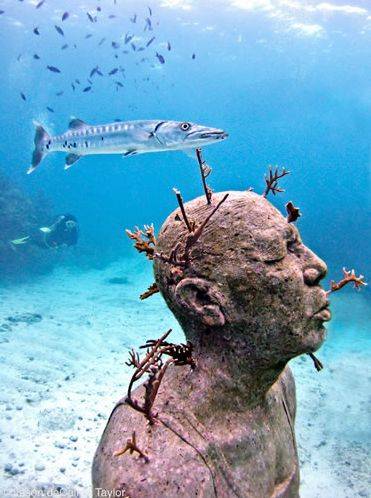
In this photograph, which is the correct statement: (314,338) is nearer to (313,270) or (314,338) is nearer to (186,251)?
(313,270)

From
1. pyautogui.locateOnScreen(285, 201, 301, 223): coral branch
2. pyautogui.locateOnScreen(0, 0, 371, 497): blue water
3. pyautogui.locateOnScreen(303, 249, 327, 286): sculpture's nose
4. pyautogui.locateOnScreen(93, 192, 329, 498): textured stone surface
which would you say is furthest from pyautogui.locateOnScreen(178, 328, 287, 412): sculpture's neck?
pyautogui.locateOnScreen(0, 0, 371, 497): blue water

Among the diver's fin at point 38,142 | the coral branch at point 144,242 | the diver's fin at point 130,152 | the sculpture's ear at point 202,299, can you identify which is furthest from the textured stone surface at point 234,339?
the diver's fin at point 38,142

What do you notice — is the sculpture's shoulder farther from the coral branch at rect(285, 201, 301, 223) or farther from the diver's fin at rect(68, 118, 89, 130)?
the diver's fin at rect(68, 118, 89, 130)

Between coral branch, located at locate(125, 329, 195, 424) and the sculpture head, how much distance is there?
14 centimetres

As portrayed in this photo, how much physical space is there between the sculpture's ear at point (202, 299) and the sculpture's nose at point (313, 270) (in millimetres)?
531

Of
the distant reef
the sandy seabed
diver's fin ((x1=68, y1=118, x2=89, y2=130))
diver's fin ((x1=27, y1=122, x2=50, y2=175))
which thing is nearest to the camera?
the sandy seabed

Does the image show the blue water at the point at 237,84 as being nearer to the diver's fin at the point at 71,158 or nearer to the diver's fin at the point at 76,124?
the diver's fin at the point at 76,124

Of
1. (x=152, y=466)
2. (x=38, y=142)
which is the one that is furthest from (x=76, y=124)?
(x=152, y=466)

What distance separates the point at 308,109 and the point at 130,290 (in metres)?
49.8

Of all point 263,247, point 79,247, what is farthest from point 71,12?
point 263,247

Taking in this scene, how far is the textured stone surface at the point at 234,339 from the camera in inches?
78.4

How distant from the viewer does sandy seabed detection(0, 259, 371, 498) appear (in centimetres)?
535

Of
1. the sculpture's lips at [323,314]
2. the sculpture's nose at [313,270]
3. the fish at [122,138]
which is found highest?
the sculpture's nose at [313,270]

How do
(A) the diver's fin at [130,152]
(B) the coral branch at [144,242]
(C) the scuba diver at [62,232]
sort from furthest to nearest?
(C) the scuba diver at [62,232], (A) the diver's fin at [130,152], (B) the coral branch at [144,242]
